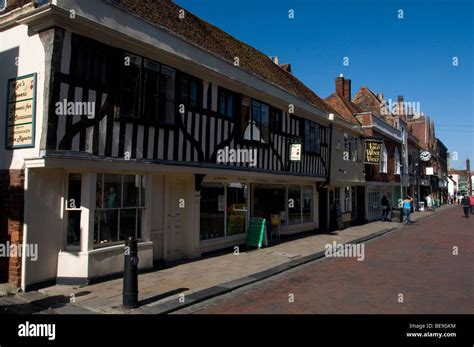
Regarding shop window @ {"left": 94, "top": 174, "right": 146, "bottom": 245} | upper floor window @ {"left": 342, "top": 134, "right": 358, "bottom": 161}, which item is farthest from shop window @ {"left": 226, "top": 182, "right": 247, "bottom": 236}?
upper floor window @ {"left": 342, "top": 134, "right": 358, "bottom": 161}

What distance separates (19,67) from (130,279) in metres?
4.91

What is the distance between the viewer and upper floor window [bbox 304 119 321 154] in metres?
16.2

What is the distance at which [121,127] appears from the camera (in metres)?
7.98

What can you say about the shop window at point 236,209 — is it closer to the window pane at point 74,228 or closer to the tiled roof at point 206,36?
the tiled roof at point 206,36

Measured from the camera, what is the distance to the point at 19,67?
24.2 feet

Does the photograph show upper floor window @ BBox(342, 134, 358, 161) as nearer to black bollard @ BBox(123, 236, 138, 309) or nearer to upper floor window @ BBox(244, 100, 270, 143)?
upper floor window @ BBox(244, 100, 270, 143)

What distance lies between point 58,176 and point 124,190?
1418mm

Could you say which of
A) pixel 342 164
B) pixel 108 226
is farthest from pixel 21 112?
pixel 342 164

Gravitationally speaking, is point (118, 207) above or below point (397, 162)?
below

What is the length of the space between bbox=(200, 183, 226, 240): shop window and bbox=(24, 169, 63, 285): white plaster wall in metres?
4.39

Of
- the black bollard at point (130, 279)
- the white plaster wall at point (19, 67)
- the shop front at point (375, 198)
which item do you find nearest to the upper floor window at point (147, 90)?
the white plaster wall at point (19, 67)

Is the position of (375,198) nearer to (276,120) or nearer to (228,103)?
(276,120)
